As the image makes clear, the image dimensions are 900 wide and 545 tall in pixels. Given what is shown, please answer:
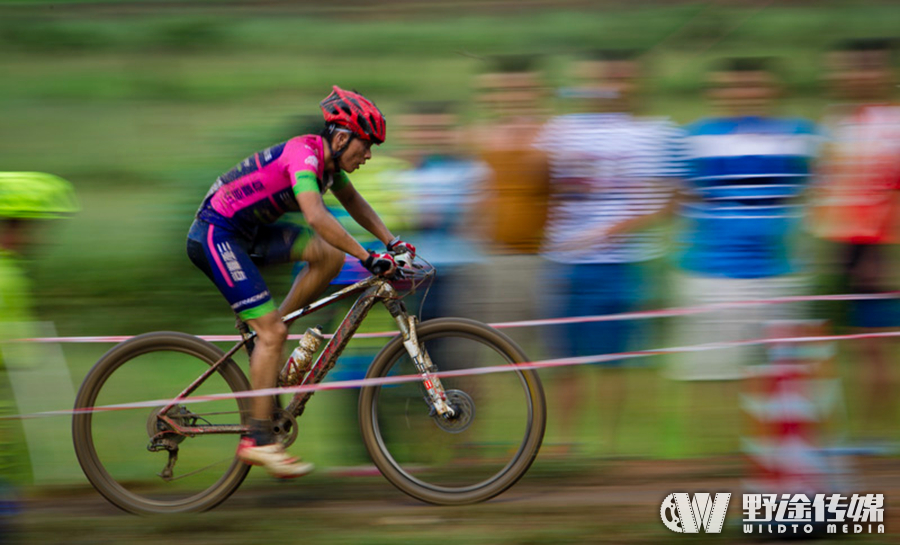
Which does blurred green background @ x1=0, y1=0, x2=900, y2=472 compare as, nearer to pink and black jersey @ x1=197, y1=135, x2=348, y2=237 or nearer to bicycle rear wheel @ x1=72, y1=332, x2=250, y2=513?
bicycle rear wheel @ x1=72, y1=332, x2=250, y2=513

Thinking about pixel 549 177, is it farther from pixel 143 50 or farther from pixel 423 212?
Result: pixel 143 50

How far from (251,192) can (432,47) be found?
10.5m

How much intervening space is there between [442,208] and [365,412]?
4.11 ft

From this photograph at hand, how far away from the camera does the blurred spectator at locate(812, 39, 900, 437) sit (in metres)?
5.45

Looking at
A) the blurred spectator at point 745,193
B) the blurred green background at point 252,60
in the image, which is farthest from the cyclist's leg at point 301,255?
the blurred green background at point 252,60

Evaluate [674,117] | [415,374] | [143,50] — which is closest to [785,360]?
[415,374]

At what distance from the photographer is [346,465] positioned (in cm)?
550

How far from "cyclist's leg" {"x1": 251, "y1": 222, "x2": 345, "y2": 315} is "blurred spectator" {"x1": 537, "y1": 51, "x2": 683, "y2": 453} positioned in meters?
1.40

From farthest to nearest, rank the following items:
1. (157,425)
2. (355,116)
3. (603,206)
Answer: (603,206) < (157,425) < (355,116)

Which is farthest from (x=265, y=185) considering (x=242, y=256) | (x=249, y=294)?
(x=249, y=294)

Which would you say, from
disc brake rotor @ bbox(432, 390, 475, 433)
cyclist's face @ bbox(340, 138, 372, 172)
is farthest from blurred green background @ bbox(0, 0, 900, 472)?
disc brake rotor @ bbox(432, 390, 475, 433)

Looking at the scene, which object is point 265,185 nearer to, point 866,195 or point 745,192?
point 745,192

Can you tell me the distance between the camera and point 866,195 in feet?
18.0

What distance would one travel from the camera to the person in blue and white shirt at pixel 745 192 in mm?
5445
